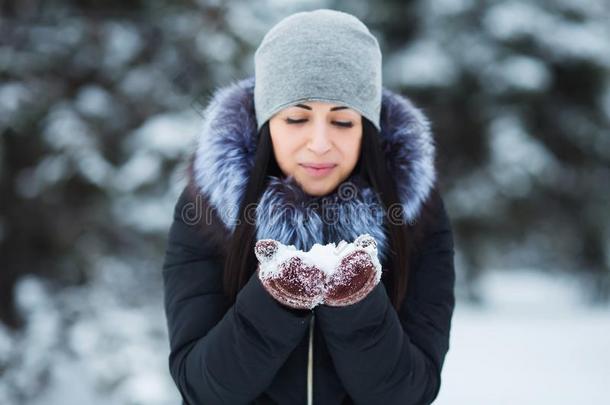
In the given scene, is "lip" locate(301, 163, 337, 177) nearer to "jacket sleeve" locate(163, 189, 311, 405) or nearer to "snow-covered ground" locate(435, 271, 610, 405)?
"jacket sleeve" locate(163, 189, 311, 405)

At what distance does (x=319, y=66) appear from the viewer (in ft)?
5.08

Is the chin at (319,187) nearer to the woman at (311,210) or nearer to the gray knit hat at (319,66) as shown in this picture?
the woman at (311,210)

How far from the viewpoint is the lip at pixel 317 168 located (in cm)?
152

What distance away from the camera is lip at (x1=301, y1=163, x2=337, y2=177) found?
1.52 metres

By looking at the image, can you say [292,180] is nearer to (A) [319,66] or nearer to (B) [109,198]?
(A) [319,66]

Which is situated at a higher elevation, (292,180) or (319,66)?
(319,66)

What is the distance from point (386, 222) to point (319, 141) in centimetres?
26

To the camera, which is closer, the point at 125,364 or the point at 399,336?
the point at 399,336

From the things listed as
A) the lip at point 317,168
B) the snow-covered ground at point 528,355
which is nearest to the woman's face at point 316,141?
the lip at point 317,168

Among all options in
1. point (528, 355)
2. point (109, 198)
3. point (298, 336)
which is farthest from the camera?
point (528, 355)

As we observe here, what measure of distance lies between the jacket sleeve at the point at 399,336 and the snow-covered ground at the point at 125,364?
103 inches

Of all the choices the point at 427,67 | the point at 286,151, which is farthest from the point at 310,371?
the point at 427,67

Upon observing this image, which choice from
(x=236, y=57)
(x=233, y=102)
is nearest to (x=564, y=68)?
(x=236, y=57)

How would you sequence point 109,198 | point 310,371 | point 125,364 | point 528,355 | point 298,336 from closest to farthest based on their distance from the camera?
point 298,336
point 310,371
point 125,364
point 109,198
point 528,355
